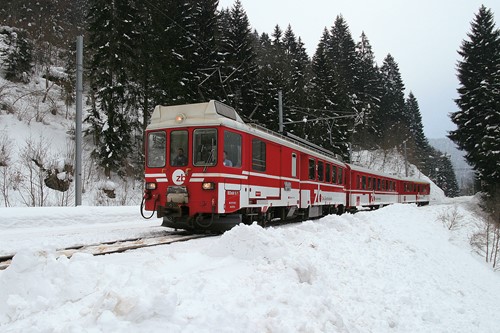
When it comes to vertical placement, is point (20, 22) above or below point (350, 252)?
above

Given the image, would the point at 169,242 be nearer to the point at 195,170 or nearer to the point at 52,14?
the point at 195,170

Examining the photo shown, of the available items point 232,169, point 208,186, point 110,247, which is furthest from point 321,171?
point 110,247

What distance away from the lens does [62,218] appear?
12.2 meters

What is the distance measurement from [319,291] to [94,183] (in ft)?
70.3

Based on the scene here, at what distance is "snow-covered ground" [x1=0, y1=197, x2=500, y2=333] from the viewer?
345 cm

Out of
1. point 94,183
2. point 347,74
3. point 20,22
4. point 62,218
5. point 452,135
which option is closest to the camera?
point 62,218

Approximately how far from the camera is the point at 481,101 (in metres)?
36.4

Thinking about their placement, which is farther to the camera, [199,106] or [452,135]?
[452,135]

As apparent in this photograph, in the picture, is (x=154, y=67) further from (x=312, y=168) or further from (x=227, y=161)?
(x=227, y=161)

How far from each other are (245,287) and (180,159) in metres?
5.85

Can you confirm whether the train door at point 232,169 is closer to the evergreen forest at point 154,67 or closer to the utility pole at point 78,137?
the evergreen forest at point 154,67

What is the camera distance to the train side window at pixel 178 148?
996 centimetres

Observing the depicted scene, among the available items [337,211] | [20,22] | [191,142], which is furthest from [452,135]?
[20,22]

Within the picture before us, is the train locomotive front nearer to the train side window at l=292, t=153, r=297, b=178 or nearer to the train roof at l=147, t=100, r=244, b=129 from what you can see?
the train roof at l=147, t=100, r=244, b=129
